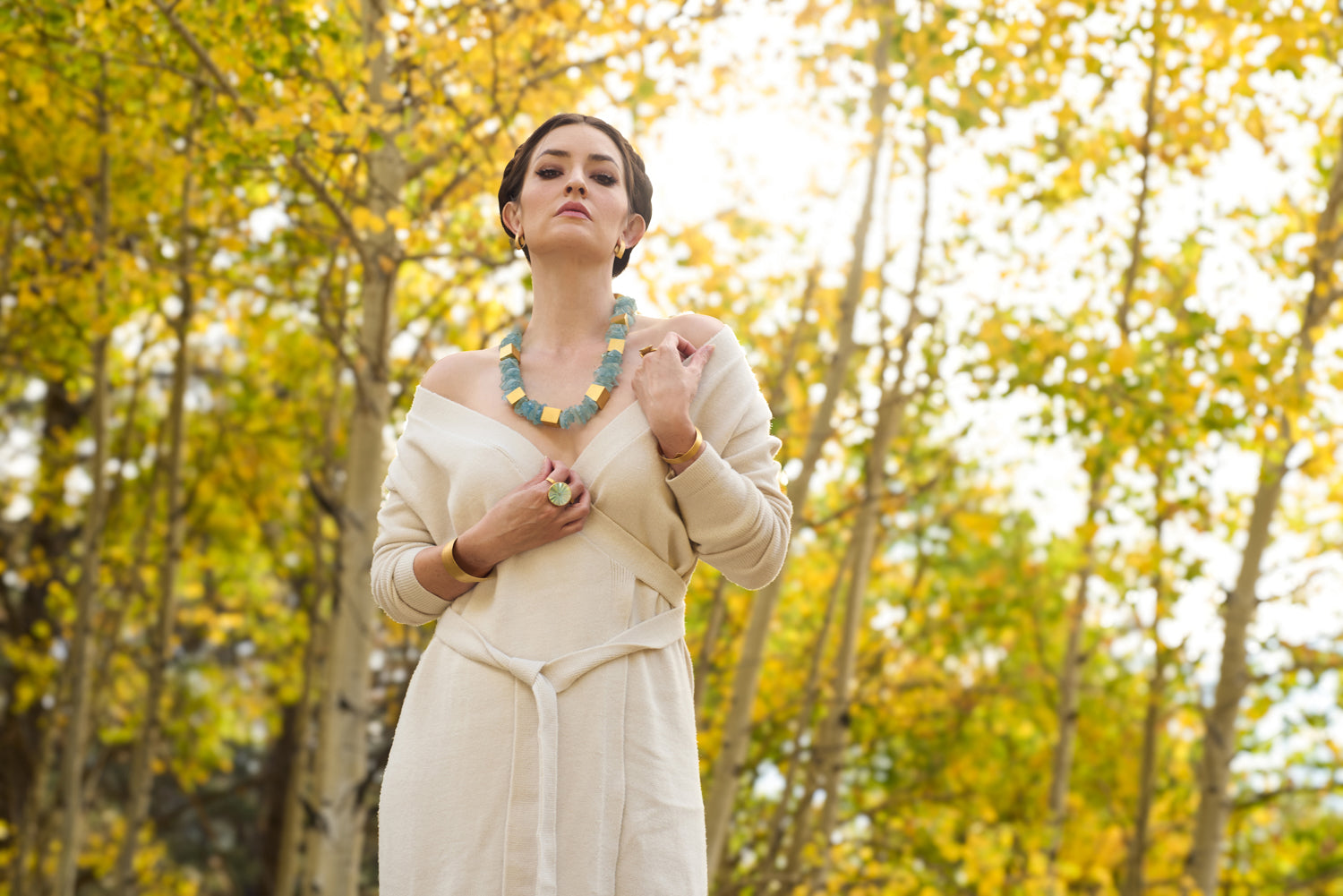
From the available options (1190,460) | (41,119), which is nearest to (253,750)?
(41,119)

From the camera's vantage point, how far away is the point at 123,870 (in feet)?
21.3

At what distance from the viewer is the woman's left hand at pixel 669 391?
5.91ft

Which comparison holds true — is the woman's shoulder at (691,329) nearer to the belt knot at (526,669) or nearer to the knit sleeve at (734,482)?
the knit sleeve at (734,482)

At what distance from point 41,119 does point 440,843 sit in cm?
623

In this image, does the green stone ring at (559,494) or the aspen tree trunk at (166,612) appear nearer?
the green stone ring at (559,494)

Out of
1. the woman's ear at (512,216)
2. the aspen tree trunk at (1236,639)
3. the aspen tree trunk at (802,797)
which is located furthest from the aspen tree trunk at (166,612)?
the aspen tree trunk at (1236,639)

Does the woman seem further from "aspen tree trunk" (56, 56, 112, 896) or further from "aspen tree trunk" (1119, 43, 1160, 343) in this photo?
"aspen tree trunk" (56, 56, 112, 896)

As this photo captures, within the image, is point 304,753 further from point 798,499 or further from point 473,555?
point 473,555

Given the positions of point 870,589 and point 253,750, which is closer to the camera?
→ point 870,589

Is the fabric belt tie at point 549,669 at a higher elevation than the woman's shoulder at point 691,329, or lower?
lower

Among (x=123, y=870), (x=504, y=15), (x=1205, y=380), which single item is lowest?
(x=123, y=870)

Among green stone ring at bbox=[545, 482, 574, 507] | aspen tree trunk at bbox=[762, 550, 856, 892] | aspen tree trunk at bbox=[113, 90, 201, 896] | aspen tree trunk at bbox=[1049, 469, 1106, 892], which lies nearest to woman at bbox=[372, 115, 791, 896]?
green stone ring at bbox=[545, 482, 574, 507]

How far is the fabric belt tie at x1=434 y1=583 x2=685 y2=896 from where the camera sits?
5.68 feet

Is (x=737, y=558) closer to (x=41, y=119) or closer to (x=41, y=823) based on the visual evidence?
(x=41, y=119)
